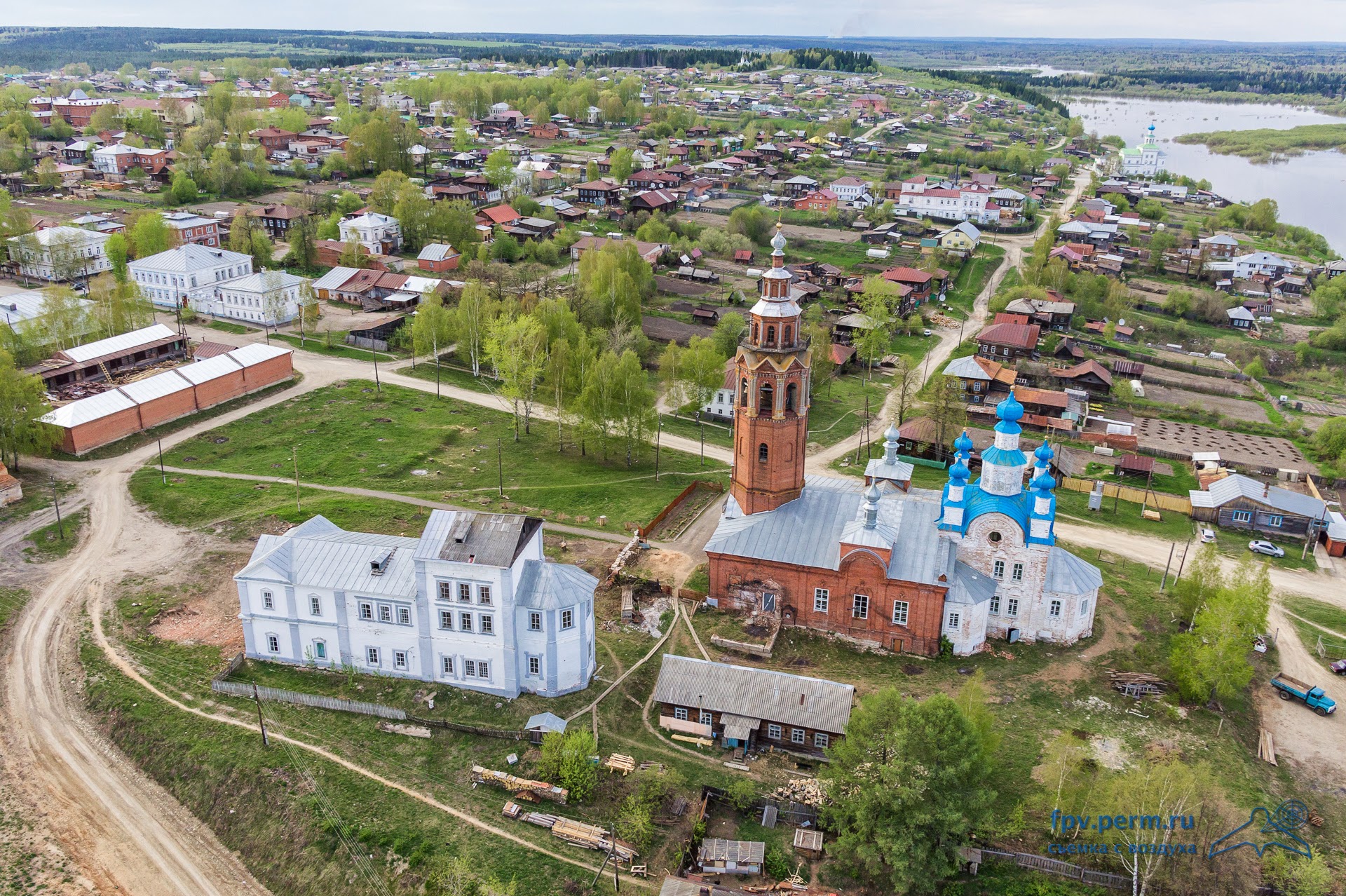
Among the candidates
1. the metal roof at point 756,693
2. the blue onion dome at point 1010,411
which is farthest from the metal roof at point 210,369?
the blue onion dome at point 1010,411

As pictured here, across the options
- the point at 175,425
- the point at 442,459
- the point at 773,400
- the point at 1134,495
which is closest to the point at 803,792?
the point at 773,400

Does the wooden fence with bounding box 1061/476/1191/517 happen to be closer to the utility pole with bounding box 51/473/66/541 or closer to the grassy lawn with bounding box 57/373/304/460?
the grassy lawn with bounding box 57/373/304/460

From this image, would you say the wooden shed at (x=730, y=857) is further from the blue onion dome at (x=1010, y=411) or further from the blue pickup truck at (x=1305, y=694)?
the blue pickup truck at (x=1305, y=694)

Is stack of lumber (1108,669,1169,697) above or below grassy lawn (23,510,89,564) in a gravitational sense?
below

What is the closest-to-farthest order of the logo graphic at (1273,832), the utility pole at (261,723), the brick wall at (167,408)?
the logo graphic at (1273,832) < the utility pole at (261,723) < the brick wall at (167,408)

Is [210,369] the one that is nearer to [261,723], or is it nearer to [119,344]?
[119,344]

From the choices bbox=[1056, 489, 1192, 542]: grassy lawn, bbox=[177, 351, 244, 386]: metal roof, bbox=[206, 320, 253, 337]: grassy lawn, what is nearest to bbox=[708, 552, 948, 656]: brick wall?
bbox=[1056, 489, 1192, 542]: grassy lawn

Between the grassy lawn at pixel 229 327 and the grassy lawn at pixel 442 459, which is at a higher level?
the grassy lawn at pixel 229 327
